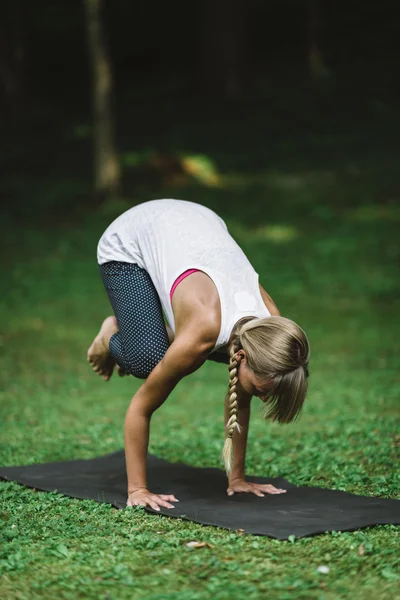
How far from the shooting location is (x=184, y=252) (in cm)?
486

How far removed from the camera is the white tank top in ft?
15.4

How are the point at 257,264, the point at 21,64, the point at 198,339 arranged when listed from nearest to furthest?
the point at 198,339 → the point at 257,264 → the point at 21,64

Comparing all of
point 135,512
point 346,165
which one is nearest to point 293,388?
point 135,512

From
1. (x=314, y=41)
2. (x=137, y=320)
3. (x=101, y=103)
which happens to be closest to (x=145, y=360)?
(x=137, y=320)

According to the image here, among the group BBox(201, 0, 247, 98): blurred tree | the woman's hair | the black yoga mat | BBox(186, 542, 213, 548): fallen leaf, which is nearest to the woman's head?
the woman's hair

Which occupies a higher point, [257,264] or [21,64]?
[21,64]

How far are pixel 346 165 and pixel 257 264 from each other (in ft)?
19.2

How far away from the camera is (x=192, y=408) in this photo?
865 cm

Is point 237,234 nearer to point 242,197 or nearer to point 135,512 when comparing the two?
point 242,197

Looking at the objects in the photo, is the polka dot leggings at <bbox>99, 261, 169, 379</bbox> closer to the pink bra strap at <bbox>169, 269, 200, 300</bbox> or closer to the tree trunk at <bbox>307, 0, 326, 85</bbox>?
the pink bra strap at <bbox>169, 269, 200, 300</bbox>

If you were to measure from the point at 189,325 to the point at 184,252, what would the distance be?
1.62 ft

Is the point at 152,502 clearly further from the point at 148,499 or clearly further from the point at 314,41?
the point at 314,41

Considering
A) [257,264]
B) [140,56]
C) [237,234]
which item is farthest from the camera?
[140,56]

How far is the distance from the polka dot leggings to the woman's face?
1.93 ft
